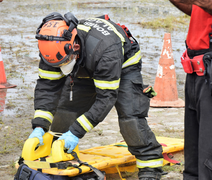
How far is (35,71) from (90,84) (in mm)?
4540

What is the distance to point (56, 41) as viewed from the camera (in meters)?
2.91

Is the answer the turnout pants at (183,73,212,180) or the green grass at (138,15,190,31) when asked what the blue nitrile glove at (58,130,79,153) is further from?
the green grass at (138,15,190,31)

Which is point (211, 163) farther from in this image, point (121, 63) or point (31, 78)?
point (31, 78)

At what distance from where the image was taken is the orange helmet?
2.92 m

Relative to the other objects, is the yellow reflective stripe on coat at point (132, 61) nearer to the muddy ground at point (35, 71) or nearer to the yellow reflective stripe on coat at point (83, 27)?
the yellow reflective stripe on coat at point (83, 27)

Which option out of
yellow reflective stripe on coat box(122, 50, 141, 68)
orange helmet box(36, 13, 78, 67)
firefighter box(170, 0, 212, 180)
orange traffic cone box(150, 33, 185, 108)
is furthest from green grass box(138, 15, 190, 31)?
firefighter box(170, 0, 212, 180)

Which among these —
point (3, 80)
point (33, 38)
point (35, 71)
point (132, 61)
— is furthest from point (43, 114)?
point (33, 38)

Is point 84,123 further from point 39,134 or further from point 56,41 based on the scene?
point 56,41

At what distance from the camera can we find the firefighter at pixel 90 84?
9.84 feet

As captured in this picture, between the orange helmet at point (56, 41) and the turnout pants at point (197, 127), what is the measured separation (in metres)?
1.12

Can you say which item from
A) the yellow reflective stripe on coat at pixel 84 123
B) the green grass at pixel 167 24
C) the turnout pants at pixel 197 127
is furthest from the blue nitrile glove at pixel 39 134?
the green grass at pixel 167 24

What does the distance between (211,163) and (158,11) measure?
16828 millimetres

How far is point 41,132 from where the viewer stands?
128 inches

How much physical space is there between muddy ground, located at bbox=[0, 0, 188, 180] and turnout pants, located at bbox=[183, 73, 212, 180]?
105 centimetres
